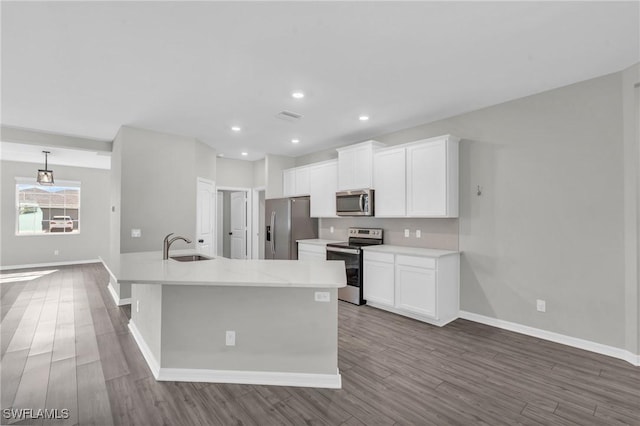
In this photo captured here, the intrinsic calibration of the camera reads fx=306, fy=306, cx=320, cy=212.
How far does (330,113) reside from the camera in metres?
4.04

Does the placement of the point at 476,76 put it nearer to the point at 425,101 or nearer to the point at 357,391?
the point at 425,101

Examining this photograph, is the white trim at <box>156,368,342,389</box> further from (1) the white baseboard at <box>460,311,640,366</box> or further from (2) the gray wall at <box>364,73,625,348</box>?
(2) the gray wall at <box>364,73,625,348</box>

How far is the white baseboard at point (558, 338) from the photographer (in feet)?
9.31

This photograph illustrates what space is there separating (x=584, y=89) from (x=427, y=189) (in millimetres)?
1834

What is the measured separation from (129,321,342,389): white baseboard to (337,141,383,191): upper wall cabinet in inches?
119

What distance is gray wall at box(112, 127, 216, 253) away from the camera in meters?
4.66

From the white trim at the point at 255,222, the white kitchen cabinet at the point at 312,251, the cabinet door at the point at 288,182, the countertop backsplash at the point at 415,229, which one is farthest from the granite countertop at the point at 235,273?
the white trim at the point at 255,222

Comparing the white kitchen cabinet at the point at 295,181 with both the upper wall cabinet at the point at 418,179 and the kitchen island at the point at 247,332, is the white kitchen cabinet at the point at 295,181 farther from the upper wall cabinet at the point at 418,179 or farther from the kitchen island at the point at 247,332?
the kitchen island at the point at 247,332

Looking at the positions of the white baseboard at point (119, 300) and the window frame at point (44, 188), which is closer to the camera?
the white baseboard at point (119, 300)

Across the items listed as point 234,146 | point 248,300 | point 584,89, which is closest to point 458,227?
point 584,89

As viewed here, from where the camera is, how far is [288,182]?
6.50m

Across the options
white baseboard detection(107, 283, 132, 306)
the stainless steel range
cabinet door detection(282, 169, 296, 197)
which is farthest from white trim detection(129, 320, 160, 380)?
cabinet door detection(282, 169, 296, 197)

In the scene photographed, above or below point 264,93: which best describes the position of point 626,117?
below

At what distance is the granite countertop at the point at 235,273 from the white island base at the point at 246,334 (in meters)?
0.14
